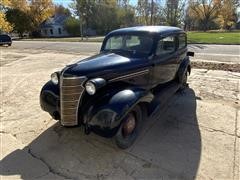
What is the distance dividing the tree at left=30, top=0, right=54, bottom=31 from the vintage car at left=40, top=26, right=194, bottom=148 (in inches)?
2136

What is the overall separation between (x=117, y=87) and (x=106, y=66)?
0.40 metres

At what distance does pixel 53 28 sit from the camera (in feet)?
189

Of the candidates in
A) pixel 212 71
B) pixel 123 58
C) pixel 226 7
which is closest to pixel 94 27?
pixel 226 7

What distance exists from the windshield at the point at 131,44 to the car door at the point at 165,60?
0.75ft

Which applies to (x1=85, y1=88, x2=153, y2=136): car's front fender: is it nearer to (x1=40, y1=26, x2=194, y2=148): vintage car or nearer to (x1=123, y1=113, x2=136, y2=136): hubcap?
(x1=40, y1=26, x2=194, y2=148): vintage car

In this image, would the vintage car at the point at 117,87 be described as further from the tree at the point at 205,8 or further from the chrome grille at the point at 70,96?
the tree at the point at 205,8

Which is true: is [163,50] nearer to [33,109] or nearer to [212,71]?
[33,109]

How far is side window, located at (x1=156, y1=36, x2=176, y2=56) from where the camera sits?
187 inches

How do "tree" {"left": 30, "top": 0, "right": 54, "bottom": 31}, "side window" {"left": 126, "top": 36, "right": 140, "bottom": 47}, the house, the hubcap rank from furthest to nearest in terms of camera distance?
the house, "tree" {"left": 30, "top": 0, "right": 54, "bottom": 31}, "side window" {"left": 126, "top": 36, "right": 140, "bottom": 47}, the hubcap

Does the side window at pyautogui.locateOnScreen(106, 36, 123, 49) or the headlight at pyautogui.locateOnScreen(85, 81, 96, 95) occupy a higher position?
the side window at pyautogui.locateOnScreen(106, 36, 123, 49)

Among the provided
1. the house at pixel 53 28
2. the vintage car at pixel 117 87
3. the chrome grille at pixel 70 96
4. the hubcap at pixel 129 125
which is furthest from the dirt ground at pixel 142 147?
the house at pixel 53 28

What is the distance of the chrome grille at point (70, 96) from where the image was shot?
3568 mm

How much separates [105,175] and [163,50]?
2.93 meters

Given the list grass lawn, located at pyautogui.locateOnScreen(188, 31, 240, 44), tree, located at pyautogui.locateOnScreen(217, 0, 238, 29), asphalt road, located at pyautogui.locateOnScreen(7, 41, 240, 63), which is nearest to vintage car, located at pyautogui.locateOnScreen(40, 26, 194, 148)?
asphalt road, located at pyautogui.locateOnScreen(7, 41, 240, 63)
